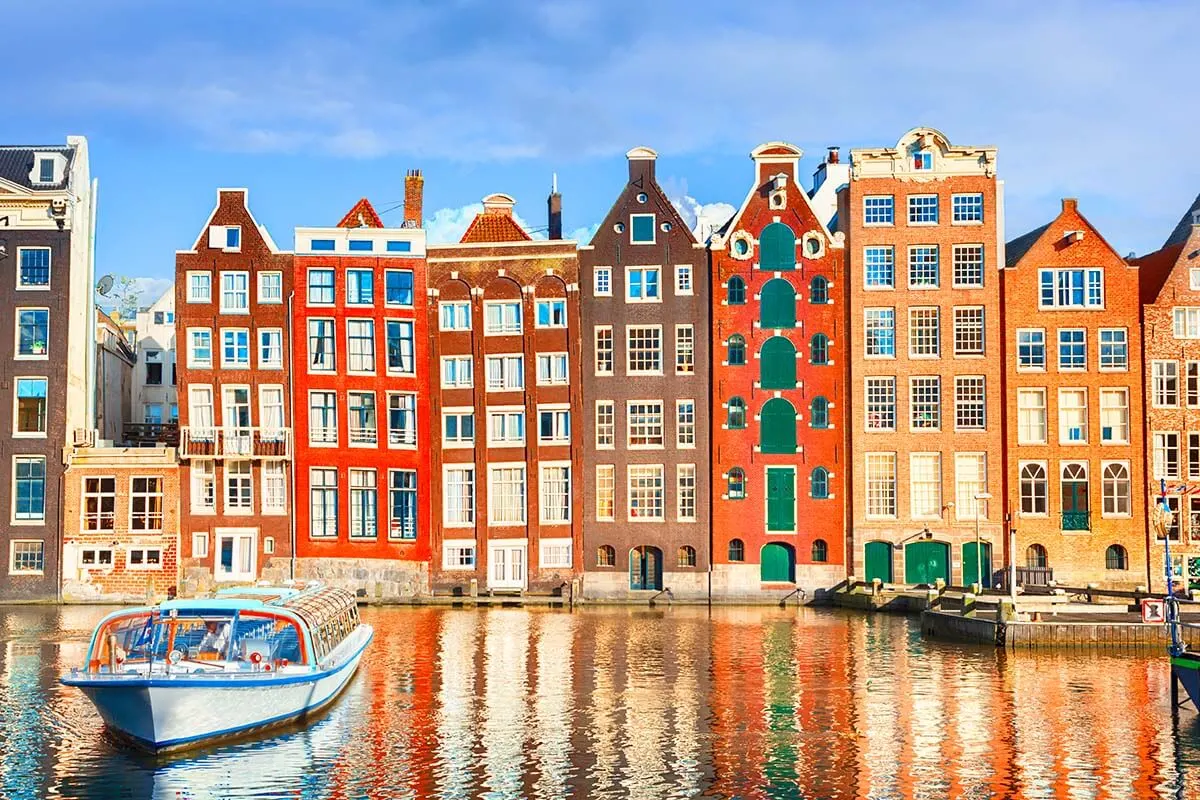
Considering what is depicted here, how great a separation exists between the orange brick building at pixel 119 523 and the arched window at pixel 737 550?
28.6 meters

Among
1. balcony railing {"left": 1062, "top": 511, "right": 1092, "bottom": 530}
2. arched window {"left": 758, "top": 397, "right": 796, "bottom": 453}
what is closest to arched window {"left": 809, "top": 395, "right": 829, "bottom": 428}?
arched window {"left": 758, "top": 397, "right": 796, "bottom": 453}

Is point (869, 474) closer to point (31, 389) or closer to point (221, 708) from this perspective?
point (31, 389)

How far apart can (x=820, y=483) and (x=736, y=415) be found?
5.68 metres

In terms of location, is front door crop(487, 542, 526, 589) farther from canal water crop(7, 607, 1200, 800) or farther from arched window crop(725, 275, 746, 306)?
canal water crop(7, 607, 1200, 800)

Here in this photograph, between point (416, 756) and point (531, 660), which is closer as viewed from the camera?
point (416, 756)

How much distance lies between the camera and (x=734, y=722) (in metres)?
39.6

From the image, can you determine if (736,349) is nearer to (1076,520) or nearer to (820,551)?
(820,551)

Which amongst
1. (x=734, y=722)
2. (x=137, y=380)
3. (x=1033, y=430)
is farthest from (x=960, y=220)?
(x=137, y=380)

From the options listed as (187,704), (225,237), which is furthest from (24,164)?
(187,704)

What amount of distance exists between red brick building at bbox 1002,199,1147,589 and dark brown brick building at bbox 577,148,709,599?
Result: 16470mm

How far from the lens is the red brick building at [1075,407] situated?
78062mm

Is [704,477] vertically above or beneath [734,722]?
above

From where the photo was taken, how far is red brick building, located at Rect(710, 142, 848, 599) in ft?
257

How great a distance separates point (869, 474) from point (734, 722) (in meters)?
40.7
